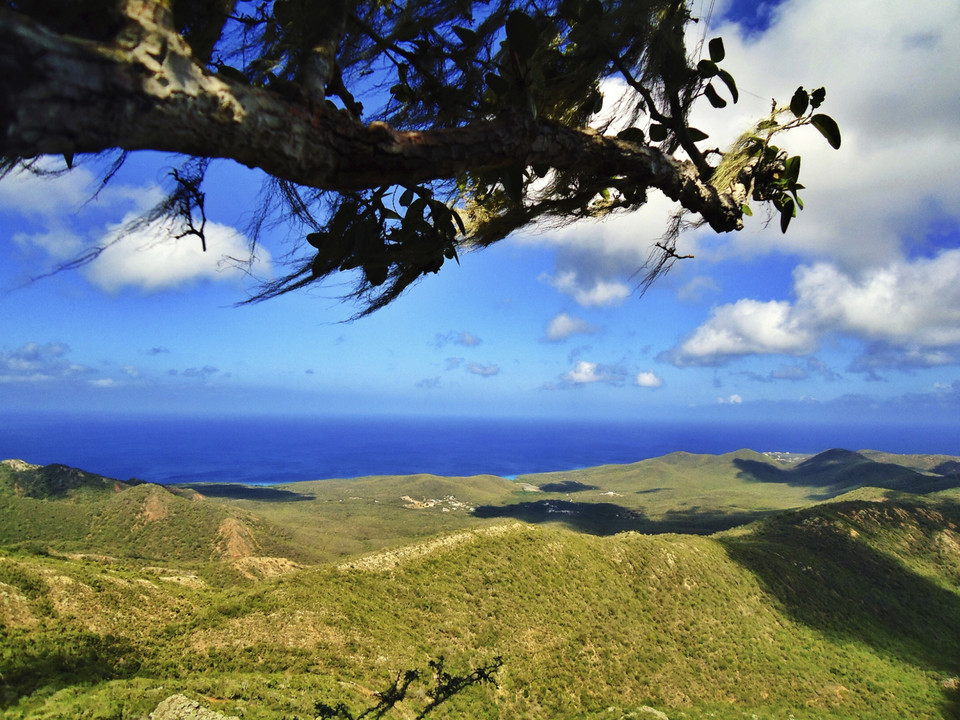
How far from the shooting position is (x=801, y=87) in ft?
11.3

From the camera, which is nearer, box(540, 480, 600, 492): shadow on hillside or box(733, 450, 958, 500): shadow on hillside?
box(733, 450, 958, 500): shadow on hillside

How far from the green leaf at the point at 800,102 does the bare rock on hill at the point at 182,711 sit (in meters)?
11.0

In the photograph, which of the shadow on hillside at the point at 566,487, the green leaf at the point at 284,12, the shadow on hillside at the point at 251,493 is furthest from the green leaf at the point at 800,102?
the shadow on hillside at the point at 566,487

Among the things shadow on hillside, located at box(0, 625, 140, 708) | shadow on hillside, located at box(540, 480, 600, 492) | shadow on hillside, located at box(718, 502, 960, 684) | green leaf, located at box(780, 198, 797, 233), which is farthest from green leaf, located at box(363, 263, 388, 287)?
shadow on hillside, located at box(540, 480, 600, 492)

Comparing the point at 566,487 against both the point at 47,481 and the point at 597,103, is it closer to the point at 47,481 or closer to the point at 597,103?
the point at 47,481

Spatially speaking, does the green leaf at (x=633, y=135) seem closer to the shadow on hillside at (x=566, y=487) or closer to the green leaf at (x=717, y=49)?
the green leaf at (x=717, y=49)

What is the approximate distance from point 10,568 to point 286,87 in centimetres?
1836

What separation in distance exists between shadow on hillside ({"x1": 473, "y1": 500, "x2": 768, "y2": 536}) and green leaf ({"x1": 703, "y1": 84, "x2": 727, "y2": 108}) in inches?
2881

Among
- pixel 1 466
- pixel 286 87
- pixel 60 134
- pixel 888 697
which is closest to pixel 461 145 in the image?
pixel 286 87

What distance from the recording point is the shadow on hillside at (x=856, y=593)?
847 inches

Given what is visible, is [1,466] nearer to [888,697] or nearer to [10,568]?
→ [10,568]

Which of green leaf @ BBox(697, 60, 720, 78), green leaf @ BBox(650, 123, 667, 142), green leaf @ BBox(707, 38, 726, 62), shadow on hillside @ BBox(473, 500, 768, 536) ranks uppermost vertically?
green leaf @ BBox(707, 38, 726, 62)

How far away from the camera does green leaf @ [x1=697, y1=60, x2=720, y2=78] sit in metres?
3.36

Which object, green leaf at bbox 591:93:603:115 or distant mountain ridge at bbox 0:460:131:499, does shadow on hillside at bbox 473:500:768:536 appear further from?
green leaf at bbox 591:93:603:115
